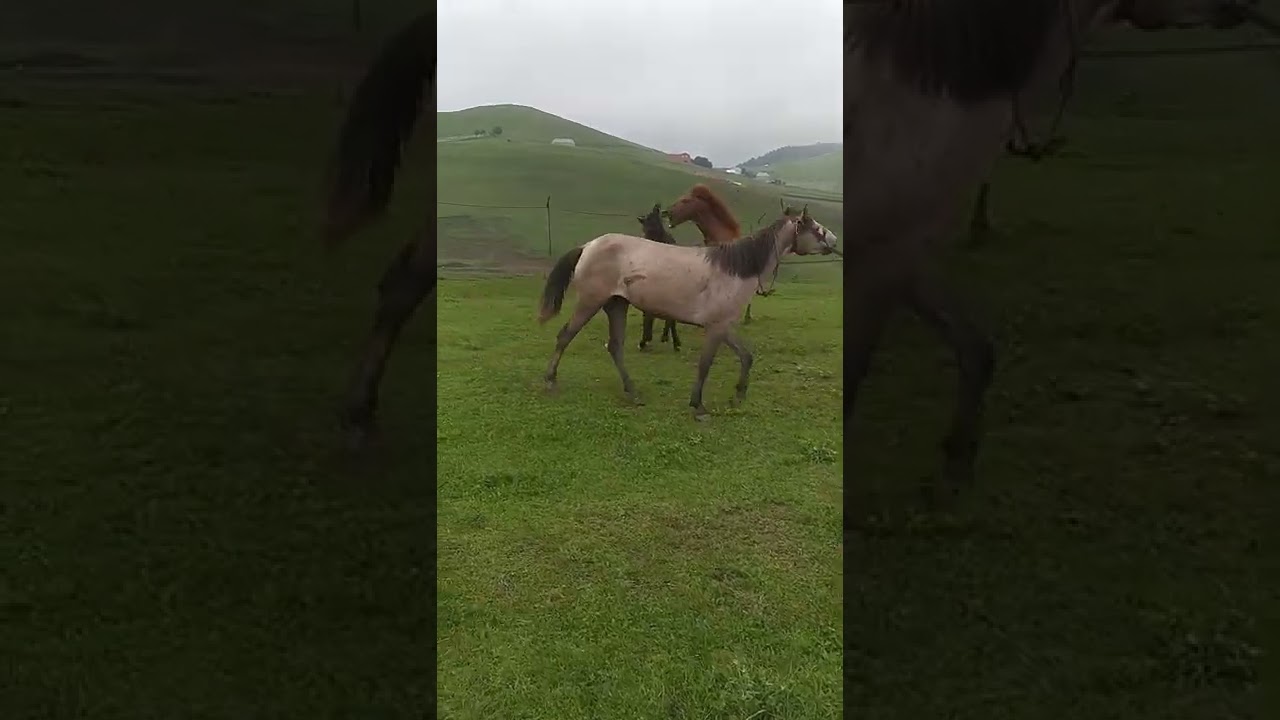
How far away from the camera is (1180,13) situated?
153cm

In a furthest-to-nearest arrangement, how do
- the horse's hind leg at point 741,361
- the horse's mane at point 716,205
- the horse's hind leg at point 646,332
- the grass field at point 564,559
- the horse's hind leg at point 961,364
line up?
the horse's hind leg at point 646,332, the horse's mane at point 716,205, the horse's hind leg at point 741,361, the horse's hind leg at point 961,364, the grass field at point 564,559

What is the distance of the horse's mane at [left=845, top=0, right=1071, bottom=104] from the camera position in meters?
1.46

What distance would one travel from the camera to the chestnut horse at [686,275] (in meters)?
3.17

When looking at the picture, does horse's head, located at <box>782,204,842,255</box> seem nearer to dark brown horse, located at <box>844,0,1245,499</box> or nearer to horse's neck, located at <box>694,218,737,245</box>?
horse's neck, located at <box>694,218,737,245</box>

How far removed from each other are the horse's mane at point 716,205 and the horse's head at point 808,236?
3.14 feet

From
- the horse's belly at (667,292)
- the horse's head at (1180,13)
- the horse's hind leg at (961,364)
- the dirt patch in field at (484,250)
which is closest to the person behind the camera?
the horse's head at (1180,13)

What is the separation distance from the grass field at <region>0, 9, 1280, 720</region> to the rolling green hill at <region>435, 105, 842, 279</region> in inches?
133

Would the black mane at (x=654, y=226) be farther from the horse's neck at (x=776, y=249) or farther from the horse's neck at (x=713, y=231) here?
the horse's neck at (x=776, y=249)
